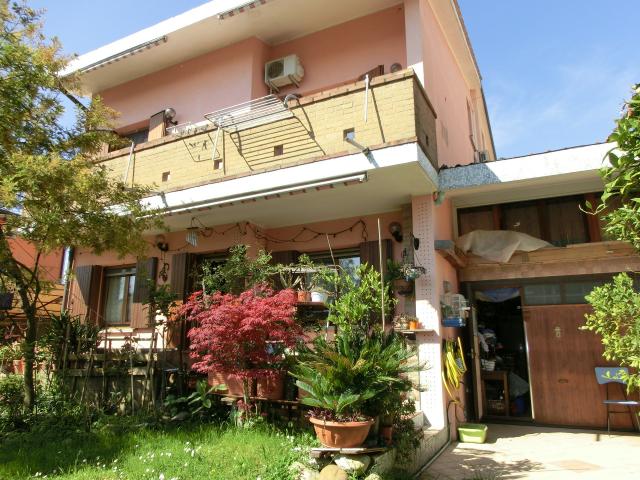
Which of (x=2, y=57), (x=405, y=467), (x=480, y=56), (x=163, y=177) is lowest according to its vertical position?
(x=405, y=467)

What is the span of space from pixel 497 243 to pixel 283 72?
5910 mm

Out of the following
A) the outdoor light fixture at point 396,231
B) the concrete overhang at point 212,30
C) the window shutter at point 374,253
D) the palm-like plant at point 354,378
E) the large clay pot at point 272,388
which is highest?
the concrete overhang at point 212,30

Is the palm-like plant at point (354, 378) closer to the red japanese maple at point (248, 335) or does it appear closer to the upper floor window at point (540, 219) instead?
the red japanese maple at point (248, 335)

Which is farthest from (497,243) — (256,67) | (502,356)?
(256,67)

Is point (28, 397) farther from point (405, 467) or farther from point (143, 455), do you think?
point (405, 467)

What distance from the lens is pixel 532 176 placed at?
7555 millimetres

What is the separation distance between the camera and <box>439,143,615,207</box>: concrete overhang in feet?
24.0

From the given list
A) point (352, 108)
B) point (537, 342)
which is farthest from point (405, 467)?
point (352, 108)

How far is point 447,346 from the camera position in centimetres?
760

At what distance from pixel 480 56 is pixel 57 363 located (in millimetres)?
12811

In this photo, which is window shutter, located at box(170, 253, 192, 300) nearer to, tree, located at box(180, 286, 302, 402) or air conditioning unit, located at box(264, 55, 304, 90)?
tree, located at box(180, 286, 302, 402)

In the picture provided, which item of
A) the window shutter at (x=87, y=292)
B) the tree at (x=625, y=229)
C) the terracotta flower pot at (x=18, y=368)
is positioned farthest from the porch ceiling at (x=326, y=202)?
the terracotta flower pot at (x=18, y=368)

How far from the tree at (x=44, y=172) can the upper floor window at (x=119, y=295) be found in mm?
3366

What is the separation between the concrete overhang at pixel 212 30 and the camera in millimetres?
9633
